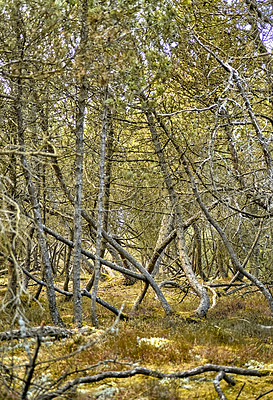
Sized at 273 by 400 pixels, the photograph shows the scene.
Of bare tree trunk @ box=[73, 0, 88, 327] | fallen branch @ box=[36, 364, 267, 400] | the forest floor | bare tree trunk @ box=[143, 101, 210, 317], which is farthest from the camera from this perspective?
bare tree trunk @ box=[143, 101, 210, 317]

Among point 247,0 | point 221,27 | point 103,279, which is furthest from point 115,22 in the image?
point 103,279

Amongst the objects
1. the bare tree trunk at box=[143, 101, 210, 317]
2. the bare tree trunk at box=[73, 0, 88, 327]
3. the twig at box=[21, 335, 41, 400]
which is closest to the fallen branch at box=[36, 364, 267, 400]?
the twig at box=[21, 335, 41, 400]

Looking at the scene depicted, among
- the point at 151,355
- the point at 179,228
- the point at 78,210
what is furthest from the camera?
the point at 179,228

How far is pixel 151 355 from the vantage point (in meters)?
5.59

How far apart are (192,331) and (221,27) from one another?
7.28m

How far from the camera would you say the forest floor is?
4230 millimetres

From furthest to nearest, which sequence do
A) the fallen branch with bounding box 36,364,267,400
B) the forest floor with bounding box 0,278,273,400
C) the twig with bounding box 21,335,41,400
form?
the forest floor with bounding box 0,278,273,400
the fallen branch with bounding box 36,364,267,400
the twig with bounding box 21,335,41,400

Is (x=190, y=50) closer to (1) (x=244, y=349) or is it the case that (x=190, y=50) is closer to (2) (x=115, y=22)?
(2) (x=115, y=22)

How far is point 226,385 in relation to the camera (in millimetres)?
4660

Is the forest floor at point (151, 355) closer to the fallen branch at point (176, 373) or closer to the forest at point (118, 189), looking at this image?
the forest at point (118, 189)

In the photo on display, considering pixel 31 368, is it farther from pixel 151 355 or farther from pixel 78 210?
pixel 78 210

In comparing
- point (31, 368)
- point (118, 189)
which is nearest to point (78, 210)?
point (118, 189)

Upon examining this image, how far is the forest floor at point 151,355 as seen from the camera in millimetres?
4230

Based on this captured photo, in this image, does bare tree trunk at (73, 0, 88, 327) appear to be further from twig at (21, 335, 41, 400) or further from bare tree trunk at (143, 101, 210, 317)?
twig at (21, 335, 41, 400)
